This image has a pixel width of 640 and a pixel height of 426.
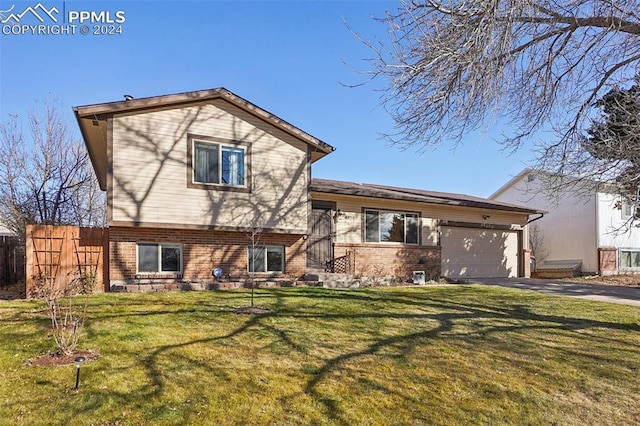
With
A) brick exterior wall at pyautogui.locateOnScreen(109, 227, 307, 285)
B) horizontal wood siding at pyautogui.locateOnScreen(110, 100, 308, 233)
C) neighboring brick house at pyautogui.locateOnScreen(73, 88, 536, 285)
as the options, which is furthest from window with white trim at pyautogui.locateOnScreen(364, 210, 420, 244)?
horizontal wood siding at pyautogui.locateOnScreen(110, 100, 308, 233)

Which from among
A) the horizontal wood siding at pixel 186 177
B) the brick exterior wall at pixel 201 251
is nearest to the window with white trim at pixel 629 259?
the brick exterior wall at pixel 201 251

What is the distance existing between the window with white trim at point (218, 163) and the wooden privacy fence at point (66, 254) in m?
2.88

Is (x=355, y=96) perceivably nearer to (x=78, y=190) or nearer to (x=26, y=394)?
(x=26, y=394)

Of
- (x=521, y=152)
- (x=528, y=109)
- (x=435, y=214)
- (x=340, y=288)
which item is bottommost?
(x=340, y=288)

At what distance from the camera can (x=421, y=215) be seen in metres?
16.5

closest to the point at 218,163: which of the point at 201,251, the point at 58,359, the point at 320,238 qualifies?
the point at 201,251

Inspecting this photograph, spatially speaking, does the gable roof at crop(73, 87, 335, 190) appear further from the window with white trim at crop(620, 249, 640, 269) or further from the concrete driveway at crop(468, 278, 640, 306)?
the window with white trim at crop(620, 249, 640, 269)

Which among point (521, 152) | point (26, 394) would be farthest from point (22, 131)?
point (521, 152)

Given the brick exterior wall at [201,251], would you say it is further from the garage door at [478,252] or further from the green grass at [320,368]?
the garage door at [478,252]

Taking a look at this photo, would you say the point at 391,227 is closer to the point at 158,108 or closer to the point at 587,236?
the point at 158,108

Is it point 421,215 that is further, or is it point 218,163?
point 421,215

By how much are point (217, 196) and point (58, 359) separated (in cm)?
702

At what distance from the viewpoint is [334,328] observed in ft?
23.1

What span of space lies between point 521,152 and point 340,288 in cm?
627
